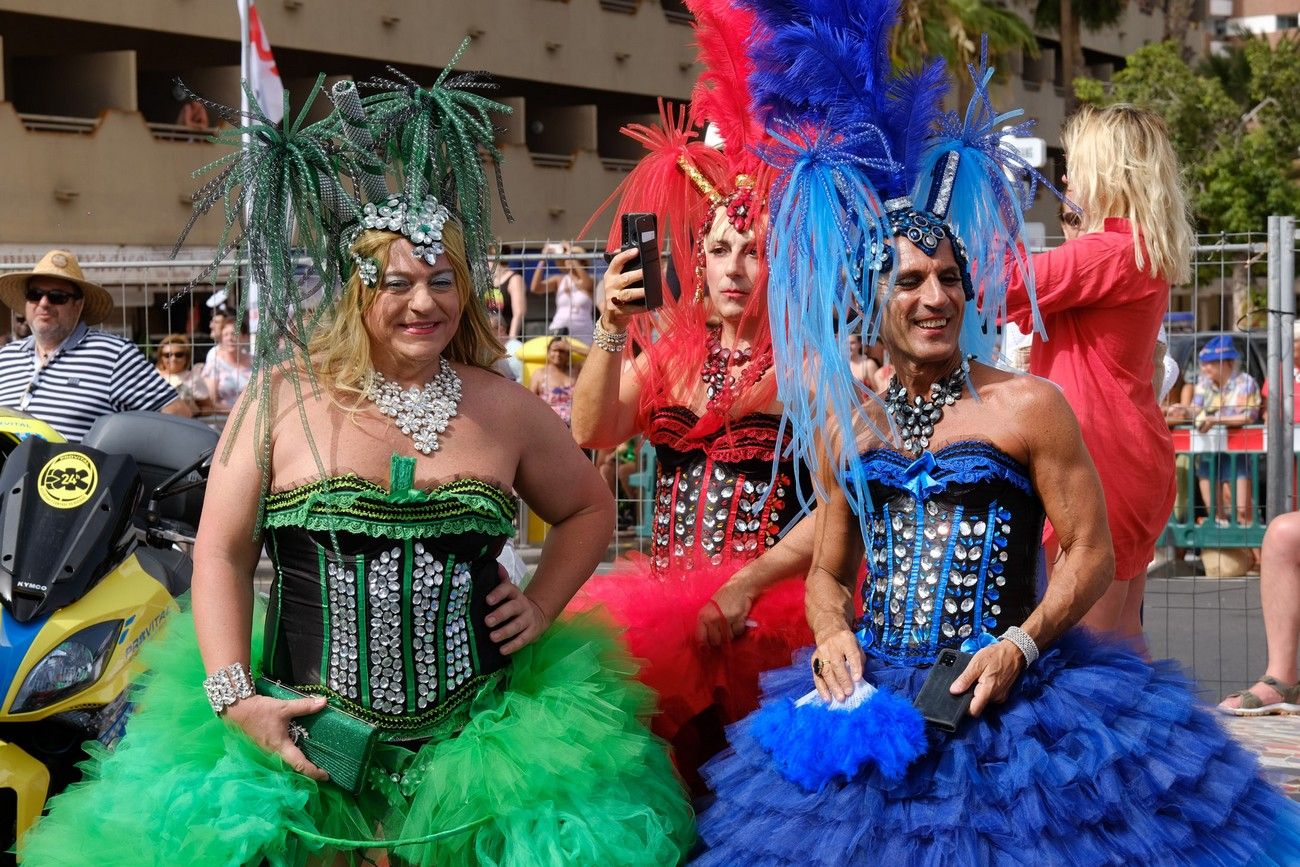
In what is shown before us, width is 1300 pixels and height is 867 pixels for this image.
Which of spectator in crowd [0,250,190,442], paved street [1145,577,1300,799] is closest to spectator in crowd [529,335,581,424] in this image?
spectator in crowd [0,250,190,442]

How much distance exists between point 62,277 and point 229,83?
1547 centimetres

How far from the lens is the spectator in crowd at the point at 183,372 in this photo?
28.8ft

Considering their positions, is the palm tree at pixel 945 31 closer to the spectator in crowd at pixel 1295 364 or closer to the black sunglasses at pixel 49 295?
the spectator in crowd at pixel 1295 364

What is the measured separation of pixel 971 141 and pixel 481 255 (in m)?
1.11

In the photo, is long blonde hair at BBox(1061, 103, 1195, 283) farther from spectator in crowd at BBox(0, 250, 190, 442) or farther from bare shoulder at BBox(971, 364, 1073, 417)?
spectator in crowd at BBox(0, 250, 190, 442)

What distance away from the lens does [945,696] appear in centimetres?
303

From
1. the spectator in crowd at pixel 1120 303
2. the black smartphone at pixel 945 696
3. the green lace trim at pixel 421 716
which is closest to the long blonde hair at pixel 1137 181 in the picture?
the spectator in crowd at pixel 1120 303

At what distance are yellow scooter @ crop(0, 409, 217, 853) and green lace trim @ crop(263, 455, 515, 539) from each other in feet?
3.66

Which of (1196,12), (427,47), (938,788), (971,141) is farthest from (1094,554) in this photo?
(1196,12)

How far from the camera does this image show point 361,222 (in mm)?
3230

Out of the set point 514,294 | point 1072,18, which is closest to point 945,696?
point 514,294

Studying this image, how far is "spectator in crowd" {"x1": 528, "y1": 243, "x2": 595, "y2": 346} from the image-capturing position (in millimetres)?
8609

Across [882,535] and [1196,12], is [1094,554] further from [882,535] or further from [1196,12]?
[1196,12]

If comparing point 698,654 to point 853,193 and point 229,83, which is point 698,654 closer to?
point 853,193
